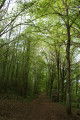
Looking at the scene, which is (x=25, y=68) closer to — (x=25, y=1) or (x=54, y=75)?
(x=54, y=75)

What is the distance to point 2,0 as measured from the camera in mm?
5348

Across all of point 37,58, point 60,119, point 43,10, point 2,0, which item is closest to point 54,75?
point 37,58

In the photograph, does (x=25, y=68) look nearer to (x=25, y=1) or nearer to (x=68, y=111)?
(x=68, y=111)

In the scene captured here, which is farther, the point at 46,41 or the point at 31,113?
the point at 46,41

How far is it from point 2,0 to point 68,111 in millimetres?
9238

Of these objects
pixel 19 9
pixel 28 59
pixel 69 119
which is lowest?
pixel 69 119

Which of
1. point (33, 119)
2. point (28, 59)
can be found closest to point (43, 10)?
A: point (33, 119)

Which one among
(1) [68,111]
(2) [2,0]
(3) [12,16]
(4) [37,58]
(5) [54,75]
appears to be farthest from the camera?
(4) [37,58]

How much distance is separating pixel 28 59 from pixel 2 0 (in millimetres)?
12161

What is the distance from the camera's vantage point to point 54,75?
2134 cm

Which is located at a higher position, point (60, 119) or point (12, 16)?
point (12, 16)

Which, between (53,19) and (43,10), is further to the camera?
(53,19)

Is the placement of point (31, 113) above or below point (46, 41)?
below

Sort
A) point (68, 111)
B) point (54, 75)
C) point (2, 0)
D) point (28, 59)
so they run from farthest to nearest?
1. point (54, 75)
2. point (28, 59)
3. point (68, 111)
4. point (2, 0)
